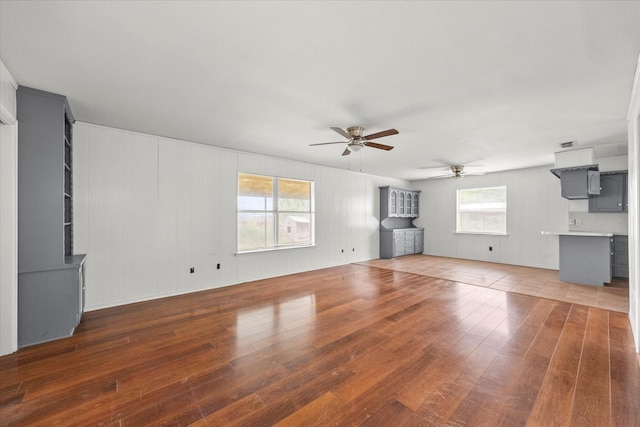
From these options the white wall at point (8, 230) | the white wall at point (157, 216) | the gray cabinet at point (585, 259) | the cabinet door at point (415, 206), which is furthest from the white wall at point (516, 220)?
the white wall at point (8, 230)

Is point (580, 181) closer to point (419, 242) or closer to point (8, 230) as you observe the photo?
point (419, 242)

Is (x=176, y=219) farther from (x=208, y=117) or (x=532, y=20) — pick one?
(x=532, y=20)

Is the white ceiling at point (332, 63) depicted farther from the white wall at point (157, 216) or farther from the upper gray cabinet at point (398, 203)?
the upper gray cabinet at point (398, 203)

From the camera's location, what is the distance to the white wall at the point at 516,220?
6418 millimetres

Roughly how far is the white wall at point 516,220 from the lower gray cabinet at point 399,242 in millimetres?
638

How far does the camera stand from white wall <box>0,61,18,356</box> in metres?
2.42

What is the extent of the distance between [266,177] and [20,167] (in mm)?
3458

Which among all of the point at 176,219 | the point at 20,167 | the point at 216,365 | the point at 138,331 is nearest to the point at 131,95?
the point at 20,167

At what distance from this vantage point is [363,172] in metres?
7.47

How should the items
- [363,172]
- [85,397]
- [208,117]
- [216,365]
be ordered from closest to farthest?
[85,397], [216,365], [208,117], [363,172]

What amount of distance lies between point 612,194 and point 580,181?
1021 millimetres

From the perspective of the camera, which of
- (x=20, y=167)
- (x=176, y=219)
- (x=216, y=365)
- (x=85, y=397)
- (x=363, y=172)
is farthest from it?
(x=363, y=172)

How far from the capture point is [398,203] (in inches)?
324

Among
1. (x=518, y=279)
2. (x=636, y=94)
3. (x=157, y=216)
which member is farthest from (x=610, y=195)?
(x=157, y=216)
